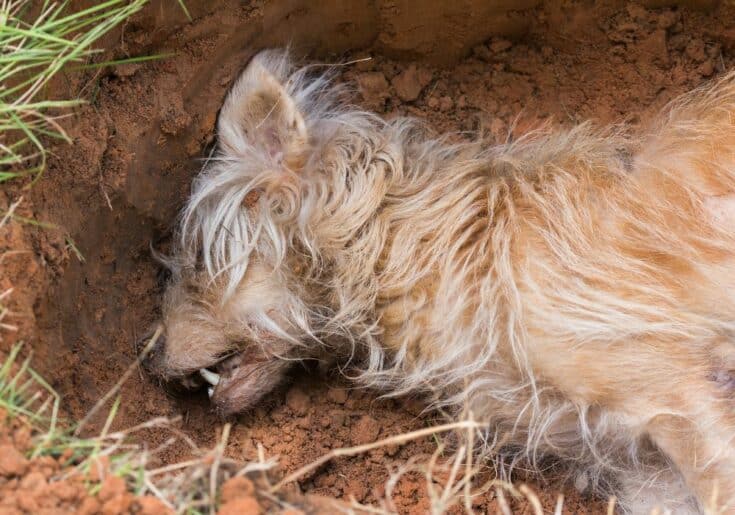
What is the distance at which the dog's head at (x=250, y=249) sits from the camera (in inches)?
142

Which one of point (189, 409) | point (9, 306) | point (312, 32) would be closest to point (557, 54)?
point (312, 32)

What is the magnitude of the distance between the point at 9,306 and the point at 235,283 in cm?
110

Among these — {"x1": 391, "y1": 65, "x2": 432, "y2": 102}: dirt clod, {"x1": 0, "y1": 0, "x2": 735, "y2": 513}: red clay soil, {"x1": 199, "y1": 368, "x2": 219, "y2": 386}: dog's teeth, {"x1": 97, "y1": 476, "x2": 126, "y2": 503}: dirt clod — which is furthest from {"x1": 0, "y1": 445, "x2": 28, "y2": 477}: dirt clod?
{"x1": 391, "y1": 65, "x2": 432, "y2": 102}: dirt clod


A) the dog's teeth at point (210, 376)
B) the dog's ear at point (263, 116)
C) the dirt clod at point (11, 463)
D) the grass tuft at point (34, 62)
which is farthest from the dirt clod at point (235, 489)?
the dog's ear at point (263, 116)

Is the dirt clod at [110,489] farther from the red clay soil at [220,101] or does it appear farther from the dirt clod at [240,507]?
the red clay soil at [220,101]

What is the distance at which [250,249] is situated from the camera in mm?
3611

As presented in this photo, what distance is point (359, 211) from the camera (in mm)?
3596

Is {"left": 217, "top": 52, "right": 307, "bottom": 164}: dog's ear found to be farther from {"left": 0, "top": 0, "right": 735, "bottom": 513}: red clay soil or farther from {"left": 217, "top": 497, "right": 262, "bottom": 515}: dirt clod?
{"left": 217, "top": 497, "right": 262, "bottom": 515}: dirt clod

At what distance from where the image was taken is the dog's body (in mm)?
3301

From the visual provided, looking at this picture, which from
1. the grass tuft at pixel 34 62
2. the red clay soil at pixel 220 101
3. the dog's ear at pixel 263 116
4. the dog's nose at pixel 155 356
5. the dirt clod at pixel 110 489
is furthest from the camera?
the dog's nose at pixel 155 356

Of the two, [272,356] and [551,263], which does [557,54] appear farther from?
[272,356]

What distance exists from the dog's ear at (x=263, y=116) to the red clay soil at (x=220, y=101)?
9 centimetres

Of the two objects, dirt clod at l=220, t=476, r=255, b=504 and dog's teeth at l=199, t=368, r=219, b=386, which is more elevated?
dirt clod at l=220, t=476, r=255, b=504

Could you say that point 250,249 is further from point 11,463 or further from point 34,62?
point 11,463
